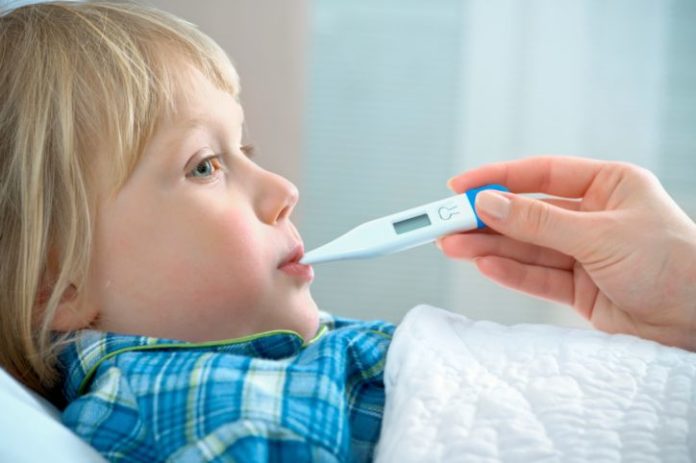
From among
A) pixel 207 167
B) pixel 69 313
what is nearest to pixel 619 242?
pixel 207 167

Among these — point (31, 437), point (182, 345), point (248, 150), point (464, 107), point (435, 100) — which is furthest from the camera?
point (435, 100)

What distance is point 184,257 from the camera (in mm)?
863

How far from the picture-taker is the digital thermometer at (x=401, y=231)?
3.05 feet

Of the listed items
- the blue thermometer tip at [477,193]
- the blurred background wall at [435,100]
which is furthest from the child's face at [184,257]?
the blurred background wall at [435,100]

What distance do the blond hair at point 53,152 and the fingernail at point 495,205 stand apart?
0.39 m

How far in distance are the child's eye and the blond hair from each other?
7cm

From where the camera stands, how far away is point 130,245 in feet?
2.82

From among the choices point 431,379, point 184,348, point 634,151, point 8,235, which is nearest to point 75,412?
point 184,348

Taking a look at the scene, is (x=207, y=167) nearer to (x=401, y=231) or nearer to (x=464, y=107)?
(x=401, y=231)

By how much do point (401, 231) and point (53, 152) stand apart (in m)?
0.41

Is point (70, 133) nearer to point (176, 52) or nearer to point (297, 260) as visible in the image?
point (176, 52)

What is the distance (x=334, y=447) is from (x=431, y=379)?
12cm

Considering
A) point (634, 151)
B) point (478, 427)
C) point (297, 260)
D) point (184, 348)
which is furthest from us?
point (634, 151)

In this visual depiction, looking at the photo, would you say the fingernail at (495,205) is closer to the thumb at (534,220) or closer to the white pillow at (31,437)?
the thumb at (534,220)
